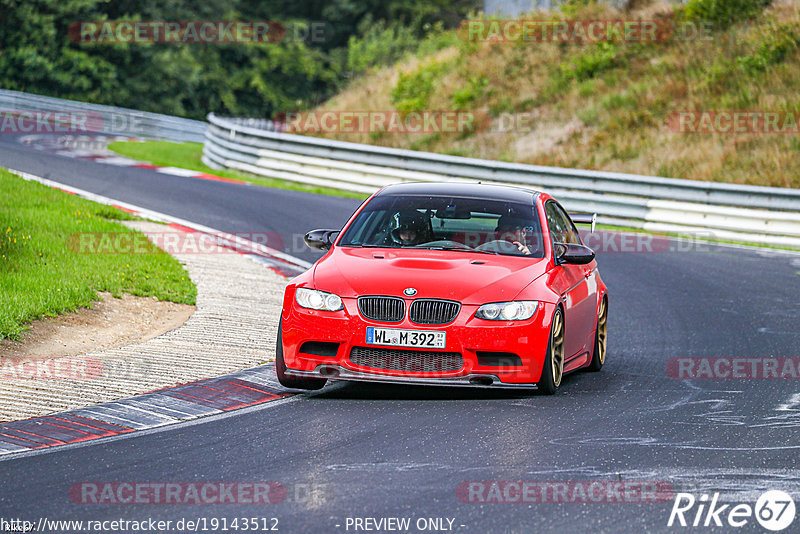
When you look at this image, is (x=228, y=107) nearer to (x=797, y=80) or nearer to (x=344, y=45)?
(x=344, y=45)

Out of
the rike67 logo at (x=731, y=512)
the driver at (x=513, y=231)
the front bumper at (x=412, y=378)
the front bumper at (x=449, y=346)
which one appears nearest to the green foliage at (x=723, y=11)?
the driver at (x=513, y=231)

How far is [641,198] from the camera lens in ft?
73.6

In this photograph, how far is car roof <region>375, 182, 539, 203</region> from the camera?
390 inches

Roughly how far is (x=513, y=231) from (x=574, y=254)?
56 centimetres

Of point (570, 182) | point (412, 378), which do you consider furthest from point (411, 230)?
point (570, 182)

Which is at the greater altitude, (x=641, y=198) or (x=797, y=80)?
(x=797, y=80)

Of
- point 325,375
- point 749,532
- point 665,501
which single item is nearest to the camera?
point 749,532

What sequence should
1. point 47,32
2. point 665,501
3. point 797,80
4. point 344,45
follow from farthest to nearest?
point 344,45
point 47,32
point 797,80
point 665,501

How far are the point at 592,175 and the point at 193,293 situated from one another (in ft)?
38.7

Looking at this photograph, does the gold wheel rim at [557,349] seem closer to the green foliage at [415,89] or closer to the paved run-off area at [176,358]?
the paved run-off area at [176,358]

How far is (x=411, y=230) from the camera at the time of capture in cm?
962

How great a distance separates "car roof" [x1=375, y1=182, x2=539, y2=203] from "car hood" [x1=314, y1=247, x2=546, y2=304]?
0.86 m

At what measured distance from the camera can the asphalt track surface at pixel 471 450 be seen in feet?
18.7

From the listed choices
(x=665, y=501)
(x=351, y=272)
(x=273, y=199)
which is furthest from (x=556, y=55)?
(x=665, y=501)
